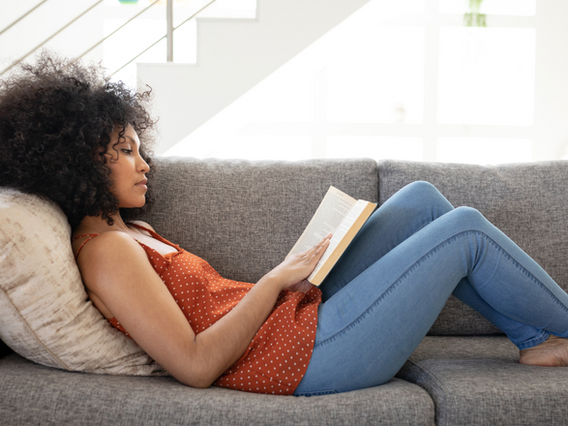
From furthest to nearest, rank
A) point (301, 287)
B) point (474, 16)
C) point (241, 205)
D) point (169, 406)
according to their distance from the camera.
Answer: point (474, 16), point (241, 205), point (301, 287), point (169, 406)

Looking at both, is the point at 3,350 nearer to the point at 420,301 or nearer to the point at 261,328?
the point at 261,328

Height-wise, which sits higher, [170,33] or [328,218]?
[170,33]

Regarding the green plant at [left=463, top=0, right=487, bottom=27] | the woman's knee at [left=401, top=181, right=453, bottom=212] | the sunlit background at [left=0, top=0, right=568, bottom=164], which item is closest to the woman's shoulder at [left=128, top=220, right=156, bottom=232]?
the woman's knee at [left=401, top=181, right=453, bottom=212]

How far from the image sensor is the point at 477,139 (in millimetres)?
3467

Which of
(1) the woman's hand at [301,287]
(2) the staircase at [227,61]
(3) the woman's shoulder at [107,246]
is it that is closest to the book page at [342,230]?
(1) the woman's hand at [301,287]

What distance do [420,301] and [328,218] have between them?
1.11 feet

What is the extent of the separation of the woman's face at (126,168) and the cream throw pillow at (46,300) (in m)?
0.16

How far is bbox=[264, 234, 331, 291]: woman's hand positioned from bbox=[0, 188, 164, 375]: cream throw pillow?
35 centimetres

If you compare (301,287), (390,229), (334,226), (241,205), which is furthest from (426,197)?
(241,205)

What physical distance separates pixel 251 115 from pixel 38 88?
2358 mm

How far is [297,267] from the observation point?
3.51 feet

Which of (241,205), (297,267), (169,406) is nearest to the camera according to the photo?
(169,406)

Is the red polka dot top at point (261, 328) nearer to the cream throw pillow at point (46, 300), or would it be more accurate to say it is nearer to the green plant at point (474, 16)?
the cream throw pillow at point (46, 300)

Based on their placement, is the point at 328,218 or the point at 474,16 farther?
the point at 474,16
